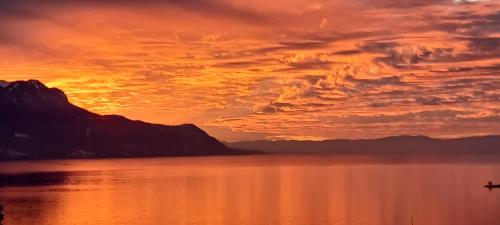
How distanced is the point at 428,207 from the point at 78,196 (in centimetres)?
7462

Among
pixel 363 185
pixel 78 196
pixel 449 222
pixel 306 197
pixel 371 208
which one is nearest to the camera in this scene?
pixel 449 222

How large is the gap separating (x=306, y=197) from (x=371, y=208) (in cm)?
2605

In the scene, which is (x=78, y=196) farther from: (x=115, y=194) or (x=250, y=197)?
(x=250, y=197)

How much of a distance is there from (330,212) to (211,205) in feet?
76.2

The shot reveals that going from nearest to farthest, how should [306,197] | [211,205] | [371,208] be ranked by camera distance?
[371,208] < [211,205] < [306,197]

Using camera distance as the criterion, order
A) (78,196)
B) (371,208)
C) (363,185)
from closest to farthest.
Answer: (371,208), (78,196), (363,185)

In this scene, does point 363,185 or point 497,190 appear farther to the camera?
point 363,185

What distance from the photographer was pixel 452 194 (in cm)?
13688

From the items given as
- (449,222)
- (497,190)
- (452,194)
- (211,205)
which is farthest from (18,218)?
(497,190)

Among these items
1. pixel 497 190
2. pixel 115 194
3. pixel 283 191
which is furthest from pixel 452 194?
pixel 115 194

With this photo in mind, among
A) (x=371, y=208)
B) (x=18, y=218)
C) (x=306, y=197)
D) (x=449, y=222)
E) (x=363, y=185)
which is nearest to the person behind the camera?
(x=449, y=222)

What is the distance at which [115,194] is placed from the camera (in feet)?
487

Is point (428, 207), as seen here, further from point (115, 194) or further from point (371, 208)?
point (115, 194)

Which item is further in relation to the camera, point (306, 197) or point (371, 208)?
point (306, 197)
